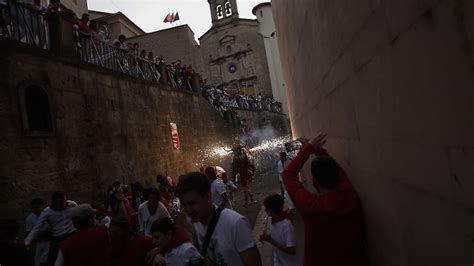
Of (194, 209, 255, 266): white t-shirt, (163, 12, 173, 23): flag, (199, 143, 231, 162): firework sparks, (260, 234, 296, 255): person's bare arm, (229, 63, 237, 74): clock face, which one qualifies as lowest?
(260, 234, 296, 255): person's bare arm

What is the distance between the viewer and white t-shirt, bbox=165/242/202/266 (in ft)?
7.83

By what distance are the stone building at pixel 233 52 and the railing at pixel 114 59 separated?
32356 millimetres

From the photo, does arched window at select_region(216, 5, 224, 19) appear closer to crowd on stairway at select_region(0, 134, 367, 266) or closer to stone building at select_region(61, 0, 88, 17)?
stone building at select_region(61, 0, 88, 17)

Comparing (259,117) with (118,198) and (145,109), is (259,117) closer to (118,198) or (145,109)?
(145,109)

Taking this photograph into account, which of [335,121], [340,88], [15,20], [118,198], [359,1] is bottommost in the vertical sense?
[118,198]

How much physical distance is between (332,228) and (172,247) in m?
1.26

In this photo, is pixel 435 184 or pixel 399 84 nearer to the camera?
pixel 435 184

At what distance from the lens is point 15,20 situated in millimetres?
7504

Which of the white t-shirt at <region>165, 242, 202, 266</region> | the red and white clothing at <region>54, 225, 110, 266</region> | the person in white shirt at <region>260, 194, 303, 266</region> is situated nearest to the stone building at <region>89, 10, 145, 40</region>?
the red and white clothing at <region>54, 225, 110, 266</region>

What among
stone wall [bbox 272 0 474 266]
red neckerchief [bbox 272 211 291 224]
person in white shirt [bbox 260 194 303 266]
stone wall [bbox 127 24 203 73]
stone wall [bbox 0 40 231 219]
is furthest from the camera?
stone wall [bbox 127 24 203 73]

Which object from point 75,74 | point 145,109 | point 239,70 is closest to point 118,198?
point 75,74

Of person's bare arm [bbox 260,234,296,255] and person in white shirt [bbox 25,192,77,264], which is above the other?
person in white shirt [bbox 25,192,77,264]

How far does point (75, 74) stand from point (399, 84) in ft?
28.8

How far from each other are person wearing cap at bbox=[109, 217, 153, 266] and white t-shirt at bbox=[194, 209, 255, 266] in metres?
1.44
